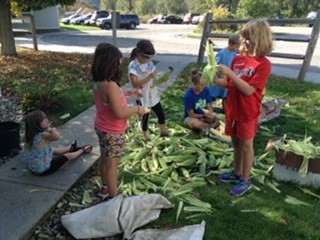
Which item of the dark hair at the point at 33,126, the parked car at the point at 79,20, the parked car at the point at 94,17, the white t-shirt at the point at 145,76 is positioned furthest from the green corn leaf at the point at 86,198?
the parked car at the point at 79,20

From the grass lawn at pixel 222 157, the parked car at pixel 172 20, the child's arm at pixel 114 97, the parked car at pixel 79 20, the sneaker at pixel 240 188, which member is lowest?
the parked car at pixel 172 20

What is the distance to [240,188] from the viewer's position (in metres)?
3.99

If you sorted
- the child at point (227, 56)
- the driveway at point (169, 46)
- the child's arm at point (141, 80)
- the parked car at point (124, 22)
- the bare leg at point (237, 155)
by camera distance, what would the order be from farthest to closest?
the parked car at point (124, 22) < the driveway at point (169, 46) < the child at point (227, 56) < the child's arm at point (141, 80) < the bare leg at point (237, 155)

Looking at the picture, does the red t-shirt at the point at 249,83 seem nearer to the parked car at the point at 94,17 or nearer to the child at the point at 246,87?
the child at the point at 246,87

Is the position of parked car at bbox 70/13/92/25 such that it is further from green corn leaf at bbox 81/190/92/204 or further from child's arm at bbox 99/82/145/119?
child's arm at bbox 99/82/145/119

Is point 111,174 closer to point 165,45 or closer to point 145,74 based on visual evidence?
point 145,74

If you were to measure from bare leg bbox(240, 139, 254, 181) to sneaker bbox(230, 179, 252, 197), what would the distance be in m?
0.06

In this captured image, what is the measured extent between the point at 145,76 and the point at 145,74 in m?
0.04

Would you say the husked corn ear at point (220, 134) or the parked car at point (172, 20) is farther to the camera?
the parked car at point (172, 20)

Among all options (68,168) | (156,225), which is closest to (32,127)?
(68,168)

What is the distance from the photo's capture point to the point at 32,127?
13.3 ft

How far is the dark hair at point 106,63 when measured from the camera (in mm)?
3215

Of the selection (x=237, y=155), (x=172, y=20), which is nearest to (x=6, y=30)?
(x=237, y=155)

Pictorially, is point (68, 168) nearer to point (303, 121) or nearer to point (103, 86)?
point (103, 86)
